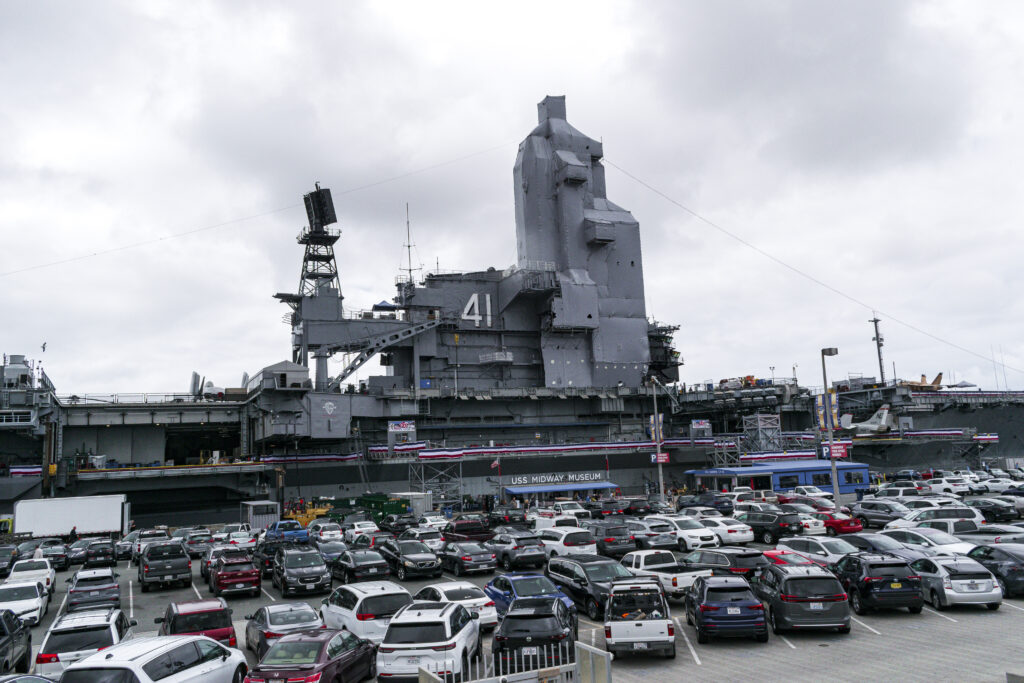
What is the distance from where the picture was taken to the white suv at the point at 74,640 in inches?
544

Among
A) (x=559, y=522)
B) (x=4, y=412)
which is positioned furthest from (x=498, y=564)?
(x=4, y=412)

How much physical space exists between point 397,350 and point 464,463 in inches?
480

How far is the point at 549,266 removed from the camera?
66.9m

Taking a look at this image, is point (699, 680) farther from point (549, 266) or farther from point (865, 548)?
point (549, 266)

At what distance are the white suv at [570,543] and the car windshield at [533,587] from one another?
9.18m

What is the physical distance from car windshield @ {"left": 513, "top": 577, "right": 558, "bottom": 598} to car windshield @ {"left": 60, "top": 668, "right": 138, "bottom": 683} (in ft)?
31.0

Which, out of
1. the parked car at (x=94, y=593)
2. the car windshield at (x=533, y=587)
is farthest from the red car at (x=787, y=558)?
the parked car at (x=94, y=593)

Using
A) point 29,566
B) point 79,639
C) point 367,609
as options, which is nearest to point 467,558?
point 367,609

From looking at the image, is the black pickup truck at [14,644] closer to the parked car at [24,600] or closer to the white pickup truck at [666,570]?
the parked car at [24,600]

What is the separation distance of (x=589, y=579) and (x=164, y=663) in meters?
11.2

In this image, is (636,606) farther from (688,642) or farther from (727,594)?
(727,594)

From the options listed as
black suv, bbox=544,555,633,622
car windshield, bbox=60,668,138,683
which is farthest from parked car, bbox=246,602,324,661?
black suv, bbox=544,555,633,622

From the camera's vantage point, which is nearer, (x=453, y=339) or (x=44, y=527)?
(x=44, y=527)

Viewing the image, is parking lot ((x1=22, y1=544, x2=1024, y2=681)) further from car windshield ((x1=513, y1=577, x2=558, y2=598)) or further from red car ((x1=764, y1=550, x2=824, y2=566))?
red car ((x1=764, y1=550, x2=824, y2=566))
